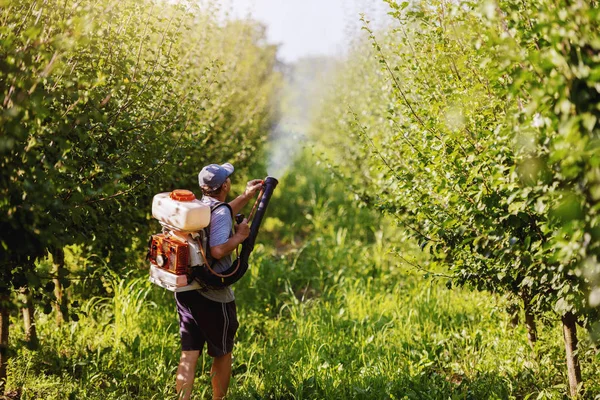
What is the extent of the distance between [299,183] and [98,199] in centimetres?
948

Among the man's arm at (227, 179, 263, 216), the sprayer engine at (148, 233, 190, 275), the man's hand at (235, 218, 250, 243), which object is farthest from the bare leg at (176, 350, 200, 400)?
the man's arm at (227, 179, 263, 216)

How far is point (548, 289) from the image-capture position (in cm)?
341

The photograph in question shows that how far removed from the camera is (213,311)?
3725 millimetres

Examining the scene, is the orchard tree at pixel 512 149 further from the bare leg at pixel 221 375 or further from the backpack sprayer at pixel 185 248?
the bare leg at pixel 221 375

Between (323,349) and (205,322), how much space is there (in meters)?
1.39

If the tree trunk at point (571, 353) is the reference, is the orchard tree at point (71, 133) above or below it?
above

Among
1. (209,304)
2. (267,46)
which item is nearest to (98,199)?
(209,304)

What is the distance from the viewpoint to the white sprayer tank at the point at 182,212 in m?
3.33

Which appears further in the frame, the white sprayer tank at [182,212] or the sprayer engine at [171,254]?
the sprayer engine at [171,254]

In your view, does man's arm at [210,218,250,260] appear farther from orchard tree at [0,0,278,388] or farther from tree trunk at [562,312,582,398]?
tree trunk at [562,312,582,398]

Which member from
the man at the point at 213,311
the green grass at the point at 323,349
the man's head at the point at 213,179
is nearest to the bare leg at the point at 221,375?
the man at the point at 213,311

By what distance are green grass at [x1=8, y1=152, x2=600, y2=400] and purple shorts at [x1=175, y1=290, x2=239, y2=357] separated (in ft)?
1.46

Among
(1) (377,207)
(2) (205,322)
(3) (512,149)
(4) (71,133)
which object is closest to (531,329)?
(1) (377,207)

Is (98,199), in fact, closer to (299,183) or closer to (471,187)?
(471,187)
